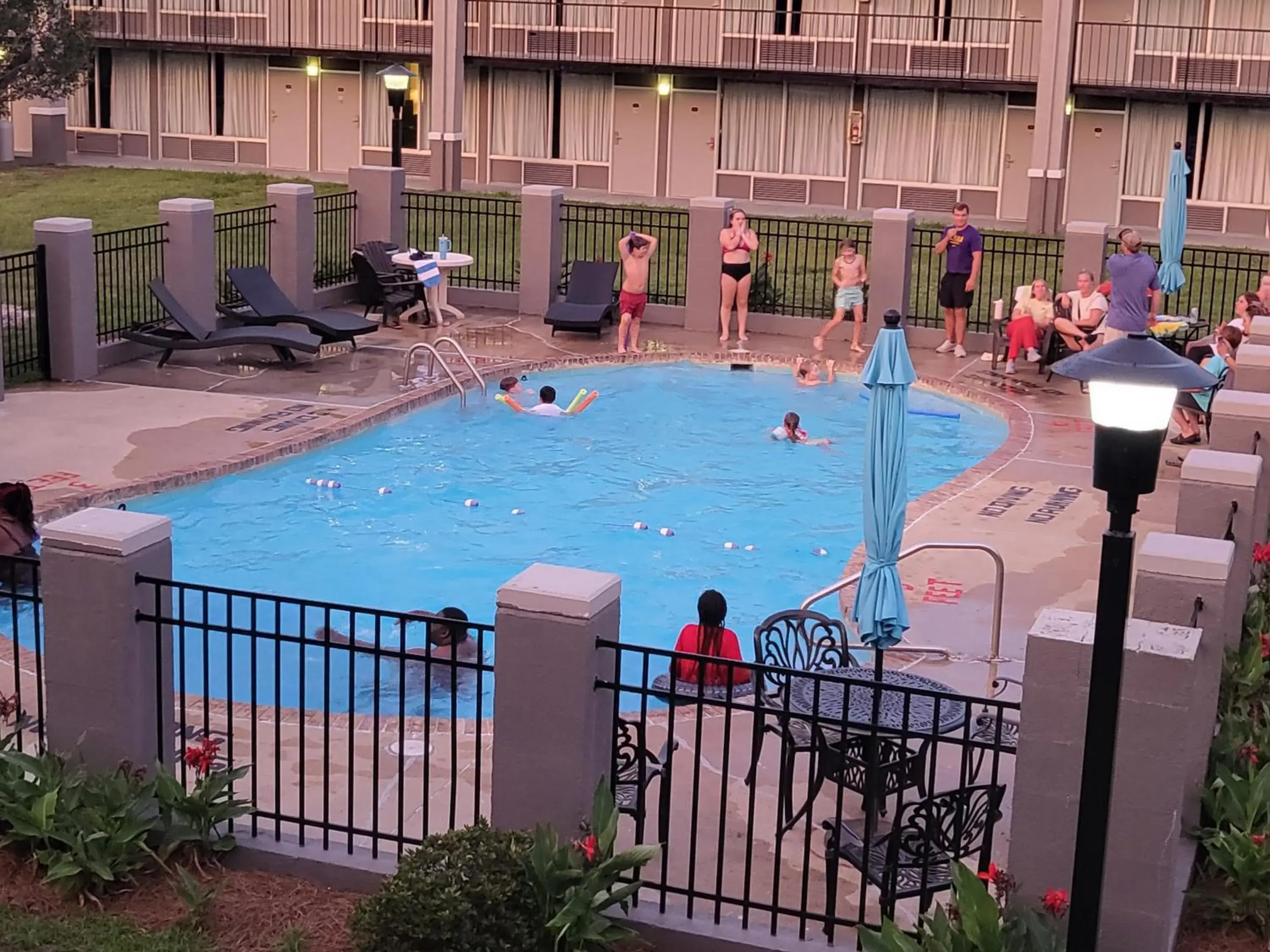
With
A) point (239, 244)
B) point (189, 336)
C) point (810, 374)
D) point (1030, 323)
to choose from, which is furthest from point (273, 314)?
point (1030, 323)

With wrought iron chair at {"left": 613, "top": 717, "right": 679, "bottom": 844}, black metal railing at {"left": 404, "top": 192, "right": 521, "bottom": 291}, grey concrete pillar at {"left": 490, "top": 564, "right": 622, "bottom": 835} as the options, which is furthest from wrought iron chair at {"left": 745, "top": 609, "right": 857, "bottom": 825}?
black metal railing at {"left": 404, "top": 192, "right": 521, "bottom": 291}

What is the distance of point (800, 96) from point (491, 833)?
34.8 meters

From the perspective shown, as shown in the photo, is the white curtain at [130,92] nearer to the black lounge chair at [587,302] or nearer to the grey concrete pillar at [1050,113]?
the grey concrete pillar at [1050,113]

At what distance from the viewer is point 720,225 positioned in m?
22.9

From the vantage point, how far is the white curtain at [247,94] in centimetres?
4397

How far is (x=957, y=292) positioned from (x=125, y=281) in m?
10.4

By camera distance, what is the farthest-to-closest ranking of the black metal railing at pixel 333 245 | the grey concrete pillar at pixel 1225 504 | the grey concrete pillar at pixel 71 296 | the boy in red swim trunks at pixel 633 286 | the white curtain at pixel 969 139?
the white curtain at pixel 969 139, the black metal railing at pixel 333 245, the boy in red swim trunks at pixel 633 286, the grey concrete pillar at pixel 71 296, the grey concrete pillar at pixel 1225 504

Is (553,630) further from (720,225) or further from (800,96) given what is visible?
(800,96)

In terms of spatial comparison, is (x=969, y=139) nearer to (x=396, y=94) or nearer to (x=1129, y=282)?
(x=396, y=94)

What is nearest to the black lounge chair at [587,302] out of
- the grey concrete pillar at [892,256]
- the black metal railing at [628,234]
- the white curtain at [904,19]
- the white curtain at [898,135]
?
the black metal railing at [628,234]

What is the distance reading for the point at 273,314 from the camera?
20.7 m

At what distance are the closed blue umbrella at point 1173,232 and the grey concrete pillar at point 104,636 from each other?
14.3m

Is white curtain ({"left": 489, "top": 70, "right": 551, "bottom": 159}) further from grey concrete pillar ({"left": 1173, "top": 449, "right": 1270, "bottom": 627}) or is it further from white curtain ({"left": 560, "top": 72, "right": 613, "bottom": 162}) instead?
grey concrete pillar ({"left": 1173, "top": 449, "right": 1270, "bottom": 627})

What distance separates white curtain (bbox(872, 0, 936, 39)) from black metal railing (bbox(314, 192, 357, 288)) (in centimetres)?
1683
